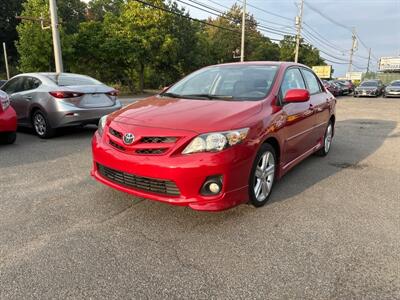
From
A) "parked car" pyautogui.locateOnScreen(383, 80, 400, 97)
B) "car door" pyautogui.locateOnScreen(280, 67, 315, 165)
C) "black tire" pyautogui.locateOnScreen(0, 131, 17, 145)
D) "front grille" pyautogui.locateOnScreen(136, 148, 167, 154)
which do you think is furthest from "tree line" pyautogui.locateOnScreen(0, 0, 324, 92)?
"front grille" pyautogui.locateOnScreen(136, 148, 167, 154)

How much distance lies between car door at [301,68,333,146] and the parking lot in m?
0.82

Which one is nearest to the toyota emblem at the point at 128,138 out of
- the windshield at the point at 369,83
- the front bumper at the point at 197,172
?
the front bumper at the point at 197,172

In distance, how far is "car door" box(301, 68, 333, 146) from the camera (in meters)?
5.07

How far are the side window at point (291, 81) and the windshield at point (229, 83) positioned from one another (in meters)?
0.17

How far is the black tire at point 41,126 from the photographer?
271 inches

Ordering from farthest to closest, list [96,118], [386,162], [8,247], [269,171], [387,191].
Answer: [96,118] → [386,162] → [387,191] → [269,171] → [8,247]

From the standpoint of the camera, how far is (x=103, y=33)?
2719 centimetres

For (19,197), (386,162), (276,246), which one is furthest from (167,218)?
(386,162)

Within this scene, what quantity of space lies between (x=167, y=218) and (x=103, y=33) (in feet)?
87.6

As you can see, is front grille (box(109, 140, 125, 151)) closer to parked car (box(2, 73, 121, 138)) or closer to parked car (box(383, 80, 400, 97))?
parked car (box(2, 73, 121, 138))

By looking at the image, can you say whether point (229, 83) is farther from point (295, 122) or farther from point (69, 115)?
point (69, 115)

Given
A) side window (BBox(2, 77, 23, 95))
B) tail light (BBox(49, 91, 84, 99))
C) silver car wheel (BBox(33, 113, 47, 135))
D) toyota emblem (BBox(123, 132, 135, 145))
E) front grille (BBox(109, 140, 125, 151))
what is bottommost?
silver car wheel (BBox(33, 113, 47, 135))

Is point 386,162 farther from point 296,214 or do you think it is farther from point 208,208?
point 208,208

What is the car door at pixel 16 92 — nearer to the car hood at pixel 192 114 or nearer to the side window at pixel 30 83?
the side window at pixel 30 83
